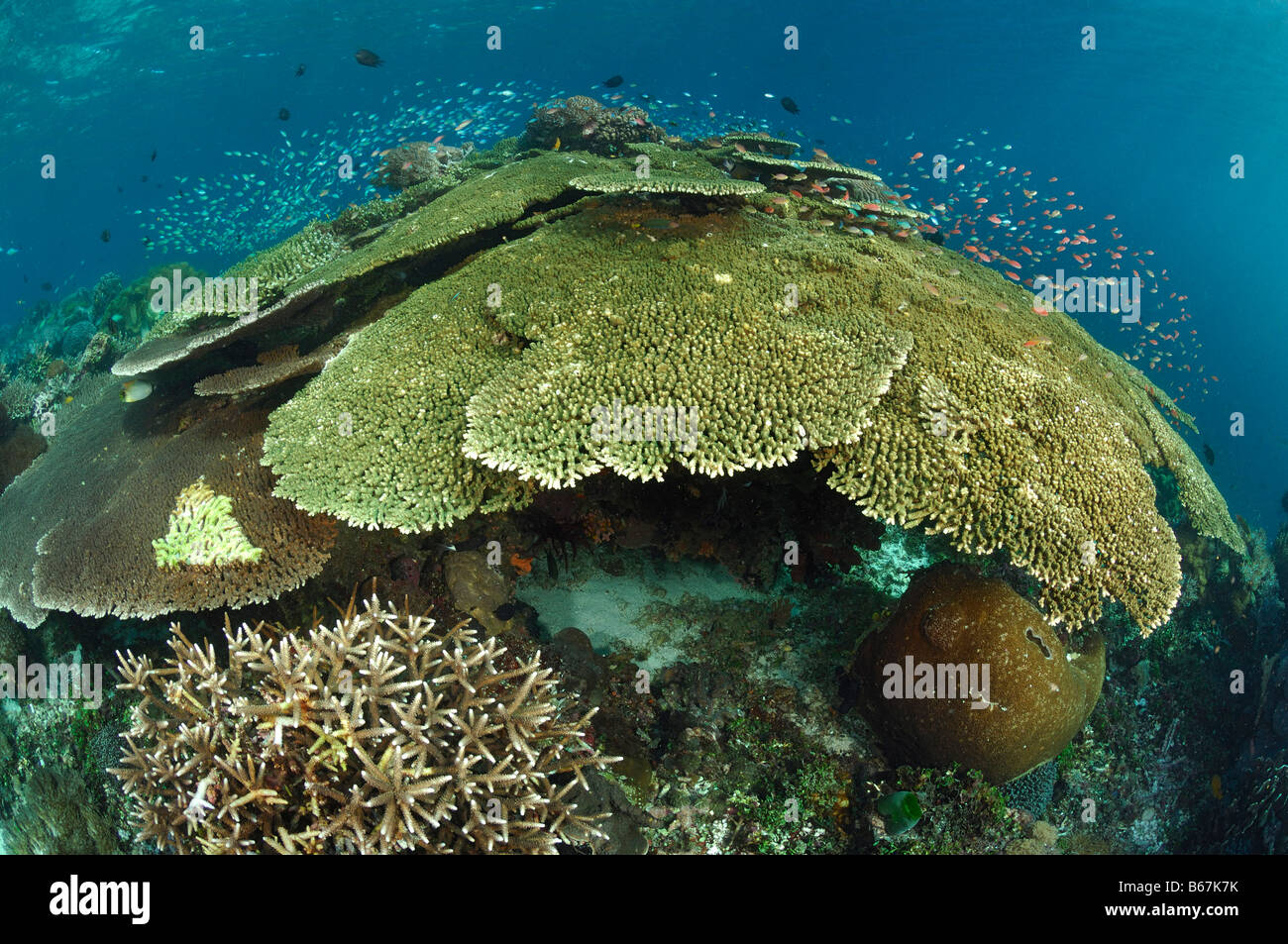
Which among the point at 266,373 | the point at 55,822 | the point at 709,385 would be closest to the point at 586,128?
the point at 266,373

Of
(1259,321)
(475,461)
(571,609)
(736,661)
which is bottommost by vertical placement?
(736,661)

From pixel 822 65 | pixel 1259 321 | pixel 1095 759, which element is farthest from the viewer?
pixel 822 65

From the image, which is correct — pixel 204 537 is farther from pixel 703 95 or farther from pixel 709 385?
pixel 703 95

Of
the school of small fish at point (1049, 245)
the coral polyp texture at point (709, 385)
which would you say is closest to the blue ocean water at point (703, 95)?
the school of small fish at point (1049, 245)

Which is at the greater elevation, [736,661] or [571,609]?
[571,609]

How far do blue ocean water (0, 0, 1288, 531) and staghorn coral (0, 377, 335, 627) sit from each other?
13557 mm

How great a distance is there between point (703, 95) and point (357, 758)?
96526mm

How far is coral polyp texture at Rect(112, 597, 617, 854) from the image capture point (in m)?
3.20

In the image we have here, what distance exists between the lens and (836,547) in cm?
564

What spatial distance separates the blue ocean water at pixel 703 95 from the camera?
27078 mm

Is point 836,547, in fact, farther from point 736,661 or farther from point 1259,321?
point 1259,321

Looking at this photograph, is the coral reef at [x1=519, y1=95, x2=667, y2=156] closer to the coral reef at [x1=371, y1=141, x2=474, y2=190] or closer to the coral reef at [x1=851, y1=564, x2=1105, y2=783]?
A: the coral reef at [x1=371, y1=141, x2=474, y2=190]

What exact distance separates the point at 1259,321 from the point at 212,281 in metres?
84.1

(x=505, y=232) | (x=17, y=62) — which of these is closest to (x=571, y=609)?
(x=505, y=232)
